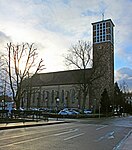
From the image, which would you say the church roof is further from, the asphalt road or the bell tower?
the asphalt road

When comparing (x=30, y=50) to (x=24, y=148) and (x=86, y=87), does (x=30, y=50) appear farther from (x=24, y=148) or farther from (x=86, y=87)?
(x=24, y=148)

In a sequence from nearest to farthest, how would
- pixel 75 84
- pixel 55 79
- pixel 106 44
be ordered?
pixel 106 44, pixel 75 84, pixel 55 79

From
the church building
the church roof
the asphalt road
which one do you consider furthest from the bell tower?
the asphalt road

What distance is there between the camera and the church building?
101188 millimetres

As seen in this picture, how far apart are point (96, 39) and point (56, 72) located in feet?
114

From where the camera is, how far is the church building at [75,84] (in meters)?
101

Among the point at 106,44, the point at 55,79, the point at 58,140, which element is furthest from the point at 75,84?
the point at 58,140

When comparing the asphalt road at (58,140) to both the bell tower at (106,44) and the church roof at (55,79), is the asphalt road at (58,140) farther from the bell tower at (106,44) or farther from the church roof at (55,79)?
the church roof at (55,79)

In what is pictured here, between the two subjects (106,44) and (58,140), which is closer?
(58,140)

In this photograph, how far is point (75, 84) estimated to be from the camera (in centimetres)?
11475

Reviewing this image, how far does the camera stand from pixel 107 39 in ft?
352

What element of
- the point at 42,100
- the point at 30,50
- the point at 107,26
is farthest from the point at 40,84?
the point at 30,50

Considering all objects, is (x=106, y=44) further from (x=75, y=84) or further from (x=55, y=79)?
(x=55, y=79)

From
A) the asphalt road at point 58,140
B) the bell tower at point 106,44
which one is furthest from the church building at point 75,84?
the asphalt road at point 58,140
